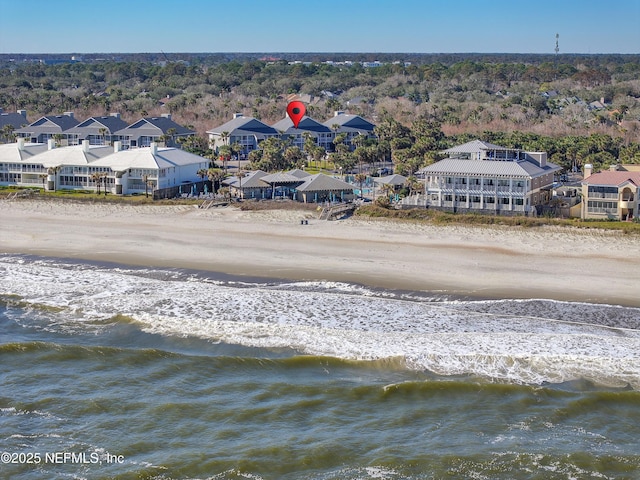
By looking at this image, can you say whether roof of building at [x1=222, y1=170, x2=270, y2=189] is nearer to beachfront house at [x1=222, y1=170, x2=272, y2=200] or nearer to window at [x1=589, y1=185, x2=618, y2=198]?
beachfront house at [x1=222, y1=170, x2=272, y2=200]

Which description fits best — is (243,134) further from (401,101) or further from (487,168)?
(401,101)

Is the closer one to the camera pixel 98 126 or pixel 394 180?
pixel 394 180

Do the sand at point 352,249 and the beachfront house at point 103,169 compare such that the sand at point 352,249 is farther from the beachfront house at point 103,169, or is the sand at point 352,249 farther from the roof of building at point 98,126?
the roof of building at point 98,126

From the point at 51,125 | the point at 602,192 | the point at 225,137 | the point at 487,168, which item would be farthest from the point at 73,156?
the point at 602,192

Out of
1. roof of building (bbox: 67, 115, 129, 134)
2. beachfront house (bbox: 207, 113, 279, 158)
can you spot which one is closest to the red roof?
beachfront house (bbox: 207, 113, 279, 158)

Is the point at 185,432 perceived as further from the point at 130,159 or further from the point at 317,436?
the point at 130,159

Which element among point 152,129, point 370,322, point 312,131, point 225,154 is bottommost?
point 370,322

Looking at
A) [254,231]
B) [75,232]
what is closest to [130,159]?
[75,232]
